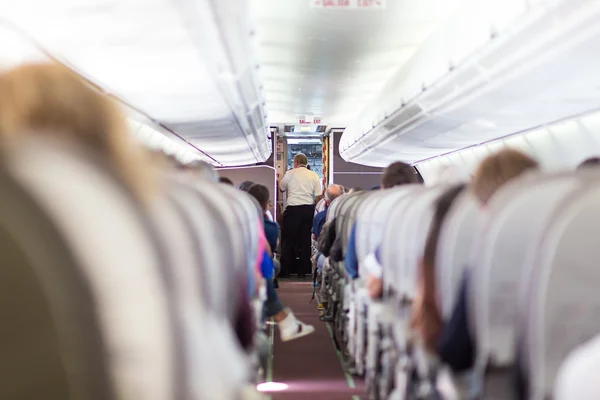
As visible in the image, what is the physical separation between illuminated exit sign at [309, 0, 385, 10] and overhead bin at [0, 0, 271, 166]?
98cm

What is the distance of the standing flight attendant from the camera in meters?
12.1

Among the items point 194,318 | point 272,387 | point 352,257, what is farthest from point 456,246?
point 272,387

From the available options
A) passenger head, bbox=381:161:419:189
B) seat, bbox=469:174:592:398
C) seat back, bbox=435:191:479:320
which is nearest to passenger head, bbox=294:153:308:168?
passenger head, bbox=381:161:419:189

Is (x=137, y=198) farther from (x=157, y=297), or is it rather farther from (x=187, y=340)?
(x=187, y=340)

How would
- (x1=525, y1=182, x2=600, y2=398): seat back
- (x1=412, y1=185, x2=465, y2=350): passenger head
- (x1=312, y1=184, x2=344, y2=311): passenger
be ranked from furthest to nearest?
(x1=312, y1=184, x2=344, y2=311): passenger → (x1=412, y1=185, x2=465, y2=350): passenger head → (x1=525, y1=182, x2=600, y2=398): seat back

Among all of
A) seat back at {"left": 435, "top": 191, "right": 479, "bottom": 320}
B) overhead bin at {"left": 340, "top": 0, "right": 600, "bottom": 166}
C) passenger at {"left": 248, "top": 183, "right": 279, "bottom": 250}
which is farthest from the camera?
passenger at {"left": 248, "top": 183, "right": 279, "bottom": 250}

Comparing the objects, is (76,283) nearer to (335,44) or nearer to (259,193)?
(259,193)

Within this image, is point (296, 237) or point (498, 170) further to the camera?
point (296, 237)

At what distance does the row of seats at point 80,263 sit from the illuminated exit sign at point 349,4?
16.6 feet

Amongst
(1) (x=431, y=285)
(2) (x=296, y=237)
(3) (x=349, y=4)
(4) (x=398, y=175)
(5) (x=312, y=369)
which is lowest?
(5) (x=312, y=369)

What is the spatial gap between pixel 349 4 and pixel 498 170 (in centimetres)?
369

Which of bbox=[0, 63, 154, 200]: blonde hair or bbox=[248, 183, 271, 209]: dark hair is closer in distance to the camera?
bbox=[0, 63, 154, 200]: blonde hair

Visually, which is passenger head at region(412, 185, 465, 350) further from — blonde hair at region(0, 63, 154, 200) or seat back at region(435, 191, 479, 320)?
blonde hair at region(0, 63, 154, 200)

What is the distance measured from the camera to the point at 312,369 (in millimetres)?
6016
